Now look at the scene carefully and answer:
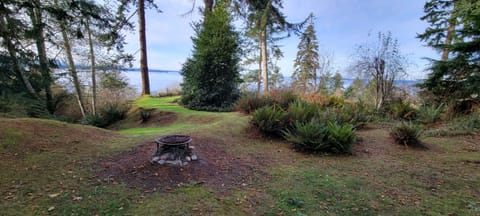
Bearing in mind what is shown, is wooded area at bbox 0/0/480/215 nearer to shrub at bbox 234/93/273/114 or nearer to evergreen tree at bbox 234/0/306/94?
shrub at bbox 234/93/273/114

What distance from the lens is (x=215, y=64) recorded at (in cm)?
770

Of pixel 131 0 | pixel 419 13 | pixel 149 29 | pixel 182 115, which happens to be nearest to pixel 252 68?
pixel 149 29

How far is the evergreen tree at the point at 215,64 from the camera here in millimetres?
7680

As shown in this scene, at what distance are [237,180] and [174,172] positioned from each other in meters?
0.74

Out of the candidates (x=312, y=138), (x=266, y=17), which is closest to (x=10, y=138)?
(x=312, y=138)

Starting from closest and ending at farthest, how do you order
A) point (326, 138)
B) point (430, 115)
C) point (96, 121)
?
point (326, 138), point (430, 115), point (96, 121)

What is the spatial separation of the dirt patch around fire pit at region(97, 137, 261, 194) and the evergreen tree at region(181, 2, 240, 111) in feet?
14.7

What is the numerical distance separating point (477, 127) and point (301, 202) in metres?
5.10

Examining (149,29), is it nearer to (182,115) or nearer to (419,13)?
(182,115)

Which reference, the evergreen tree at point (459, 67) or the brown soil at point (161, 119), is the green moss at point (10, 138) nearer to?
the brown soil at point (161, 119)

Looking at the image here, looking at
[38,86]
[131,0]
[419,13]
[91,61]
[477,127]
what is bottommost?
[477,127]

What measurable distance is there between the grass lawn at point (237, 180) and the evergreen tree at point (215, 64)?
383 cm

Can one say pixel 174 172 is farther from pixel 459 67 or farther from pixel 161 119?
pixel 459 67

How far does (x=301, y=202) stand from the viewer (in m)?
2.27
